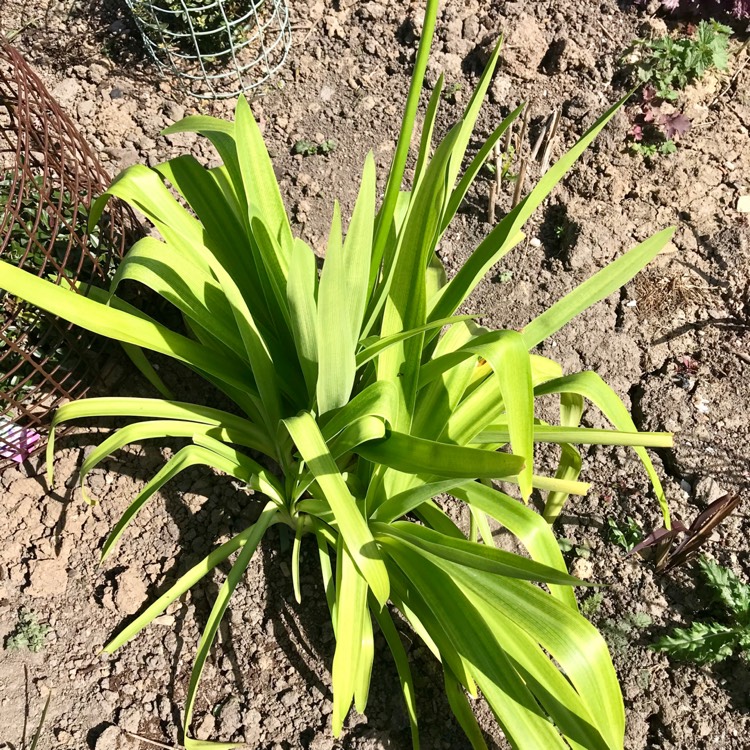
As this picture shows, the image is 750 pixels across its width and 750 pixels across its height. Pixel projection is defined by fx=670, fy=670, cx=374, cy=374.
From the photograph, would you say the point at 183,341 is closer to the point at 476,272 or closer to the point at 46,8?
the point at 476,272

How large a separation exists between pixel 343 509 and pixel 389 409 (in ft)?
0.60

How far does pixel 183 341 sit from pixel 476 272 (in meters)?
0.58

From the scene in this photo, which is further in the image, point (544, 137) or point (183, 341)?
point (544, 137)

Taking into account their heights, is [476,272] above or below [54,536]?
above

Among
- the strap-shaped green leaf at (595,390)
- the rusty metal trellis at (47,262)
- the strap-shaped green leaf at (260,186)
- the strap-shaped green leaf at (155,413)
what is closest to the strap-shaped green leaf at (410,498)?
the strap-shaped green leaf at (595,390)

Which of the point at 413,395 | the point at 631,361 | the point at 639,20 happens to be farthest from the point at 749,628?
the point at 639,20

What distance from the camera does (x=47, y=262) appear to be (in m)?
1.41

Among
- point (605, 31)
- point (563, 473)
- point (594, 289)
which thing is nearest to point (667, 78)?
point (605, 31)

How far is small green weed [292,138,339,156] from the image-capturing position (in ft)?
7.14

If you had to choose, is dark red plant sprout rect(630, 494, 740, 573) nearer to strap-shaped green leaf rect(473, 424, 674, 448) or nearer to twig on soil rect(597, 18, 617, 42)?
strap-shaped green leaf rect(473, 424, 674, 448)

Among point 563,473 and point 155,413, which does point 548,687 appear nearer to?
point 563,473

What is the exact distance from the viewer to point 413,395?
1218mm

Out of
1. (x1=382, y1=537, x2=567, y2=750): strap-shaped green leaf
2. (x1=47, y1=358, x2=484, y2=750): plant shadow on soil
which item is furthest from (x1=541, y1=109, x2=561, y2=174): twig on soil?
(x1=382, y1=537, x2=567, y2=750): strap-shaped green leaf

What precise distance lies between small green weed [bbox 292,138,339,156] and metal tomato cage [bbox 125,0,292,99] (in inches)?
13.3
